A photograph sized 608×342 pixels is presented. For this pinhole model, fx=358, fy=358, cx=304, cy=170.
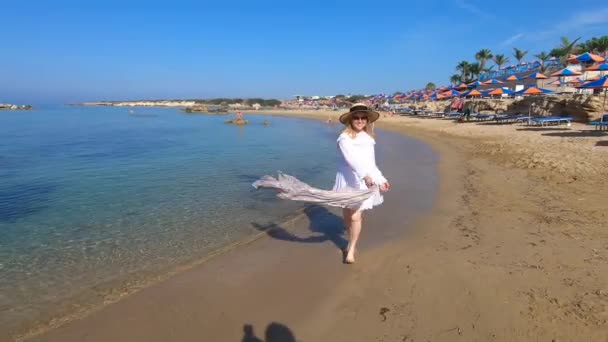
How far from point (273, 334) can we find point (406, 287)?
1631 mm

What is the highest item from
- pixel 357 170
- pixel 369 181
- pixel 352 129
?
pixel 352 129

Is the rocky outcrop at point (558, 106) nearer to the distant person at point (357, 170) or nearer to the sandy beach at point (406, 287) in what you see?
the sandy beach at point (406, 287)

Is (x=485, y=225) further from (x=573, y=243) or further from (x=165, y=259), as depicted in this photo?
(x=165, y=259)

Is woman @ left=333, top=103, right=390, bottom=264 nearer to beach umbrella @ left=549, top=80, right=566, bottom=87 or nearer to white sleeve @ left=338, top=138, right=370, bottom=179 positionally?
white sleeve @ left=338, top=138, right=370, bottom=179

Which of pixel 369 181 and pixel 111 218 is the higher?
pixel 369 181

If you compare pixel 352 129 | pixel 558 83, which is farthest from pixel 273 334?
pixel 558 83

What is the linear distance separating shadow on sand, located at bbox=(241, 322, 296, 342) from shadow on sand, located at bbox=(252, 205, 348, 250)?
7.17 ft

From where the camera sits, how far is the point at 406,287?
412 cm

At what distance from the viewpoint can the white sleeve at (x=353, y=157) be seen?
14.6ft

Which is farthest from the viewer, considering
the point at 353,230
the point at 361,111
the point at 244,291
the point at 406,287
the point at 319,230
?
the point at 319,230

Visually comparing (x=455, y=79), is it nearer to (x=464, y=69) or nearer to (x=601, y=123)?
(x=464, y=69)

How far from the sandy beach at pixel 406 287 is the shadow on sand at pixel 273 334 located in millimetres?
12

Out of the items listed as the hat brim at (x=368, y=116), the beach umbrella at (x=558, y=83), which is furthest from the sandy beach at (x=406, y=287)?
the beach umbrella at (x=558, y=83)

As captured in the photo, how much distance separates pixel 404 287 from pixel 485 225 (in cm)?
276
